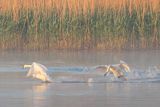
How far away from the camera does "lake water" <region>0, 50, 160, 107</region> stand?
9.37m

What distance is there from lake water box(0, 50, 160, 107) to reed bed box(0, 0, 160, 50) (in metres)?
3.20

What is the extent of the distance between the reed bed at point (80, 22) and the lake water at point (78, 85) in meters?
3.20

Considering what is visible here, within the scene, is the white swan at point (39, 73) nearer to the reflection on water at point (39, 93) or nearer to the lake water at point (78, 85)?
the lake water at point (78, 85)

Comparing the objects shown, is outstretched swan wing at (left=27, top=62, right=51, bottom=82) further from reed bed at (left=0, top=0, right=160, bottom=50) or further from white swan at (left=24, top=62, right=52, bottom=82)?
reed bed at (left=0, top=0, right=160, bottom=50)

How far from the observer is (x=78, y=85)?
436 inches

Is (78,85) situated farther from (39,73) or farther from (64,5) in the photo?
(64,5)

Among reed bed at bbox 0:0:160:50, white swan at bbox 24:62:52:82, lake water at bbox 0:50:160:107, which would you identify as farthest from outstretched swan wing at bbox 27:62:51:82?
reed bed at bbox 0:0:160:50

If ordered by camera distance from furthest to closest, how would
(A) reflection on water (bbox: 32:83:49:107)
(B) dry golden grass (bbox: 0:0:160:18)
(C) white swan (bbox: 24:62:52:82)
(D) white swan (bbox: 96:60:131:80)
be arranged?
(B) dry golden grass (bbox: 0:0:160:18), (D) white swan (bbox: 96:60:131:80), (C) white swan (bbox: 24:62:52:82), (A) reflection on water (bbox: 32:83:49:107)

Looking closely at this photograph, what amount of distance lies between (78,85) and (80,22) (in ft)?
28.7

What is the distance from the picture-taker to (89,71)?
1288 centimetres

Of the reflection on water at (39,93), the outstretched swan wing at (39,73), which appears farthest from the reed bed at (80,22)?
the reflection on water at (39,93)

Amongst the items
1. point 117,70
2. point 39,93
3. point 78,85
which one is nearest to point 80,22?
point 117,70

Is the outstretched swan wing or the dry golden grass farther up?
the dry golden grass

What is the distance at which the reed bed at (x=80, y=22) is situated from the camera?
755 inches
